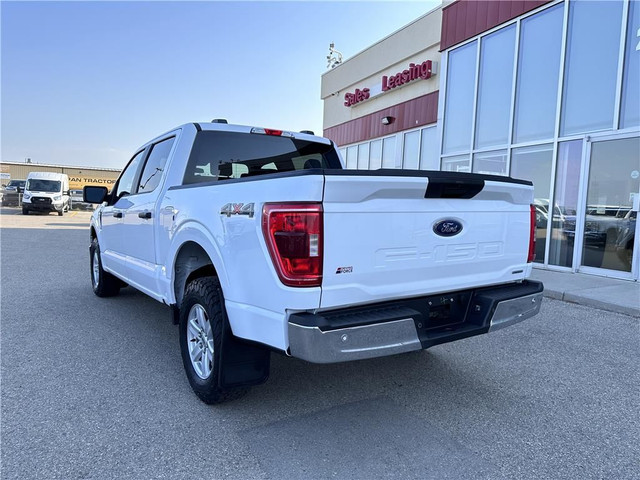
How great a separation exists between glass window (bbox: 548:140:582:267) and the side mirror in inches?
331

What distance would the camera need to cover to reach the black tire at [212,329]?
2.77 m

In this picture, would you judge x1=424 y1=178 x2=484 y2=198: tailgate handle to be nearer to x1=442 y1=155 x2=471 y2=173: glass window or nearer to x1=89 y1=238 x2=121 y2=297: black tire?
x1=89 y1=238 x2=121 y2=297: black tire

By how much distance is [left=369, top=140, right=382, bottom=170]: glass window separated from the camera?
16.4m

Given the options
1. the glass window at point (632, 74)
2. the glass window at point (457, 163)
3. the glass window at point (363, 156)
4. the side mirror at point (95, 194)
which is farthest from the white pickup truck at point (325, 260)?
the glass window at point (363, 156)

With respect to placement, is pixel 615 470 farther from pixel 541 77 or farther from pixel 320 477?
pixel 541 77

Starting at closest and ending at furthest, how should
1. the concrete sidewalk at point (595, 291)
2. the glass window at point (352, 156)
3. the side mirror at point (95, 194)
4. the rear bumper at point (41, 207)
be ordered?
the side mirror at point (95, 194) → the concrete sidewalk at point (595, 291) → the glass window at point (352, 156) → the rear bumper at point (41, 207)

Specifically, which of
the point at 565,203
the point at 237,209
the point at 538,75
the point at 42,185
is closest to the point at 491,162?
the point at 538,75

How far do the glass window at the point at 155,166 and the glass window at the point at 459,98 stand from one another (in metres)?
9.00

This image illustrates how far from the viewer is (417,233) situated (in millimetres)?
2604

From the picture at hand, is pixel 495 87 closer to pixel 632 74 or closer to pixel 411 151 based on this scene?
pixel 632 74

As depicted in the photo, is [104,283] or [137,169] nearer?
[137,169]

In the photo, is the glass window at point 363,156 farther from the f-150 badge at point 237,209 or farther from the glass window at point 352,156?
the f-150 badge at point 237,209

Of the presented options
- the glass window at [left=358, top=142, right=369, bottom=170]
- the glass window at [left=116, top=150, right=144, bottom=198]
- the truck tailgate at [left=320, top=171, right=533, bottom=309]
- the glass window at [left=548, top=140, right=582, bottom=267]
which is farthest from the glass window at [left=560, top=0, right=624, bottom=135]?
the glass window at [left=358, top=142, right=369, bottom=170]

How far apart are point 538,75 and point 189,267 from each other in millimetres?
9241
